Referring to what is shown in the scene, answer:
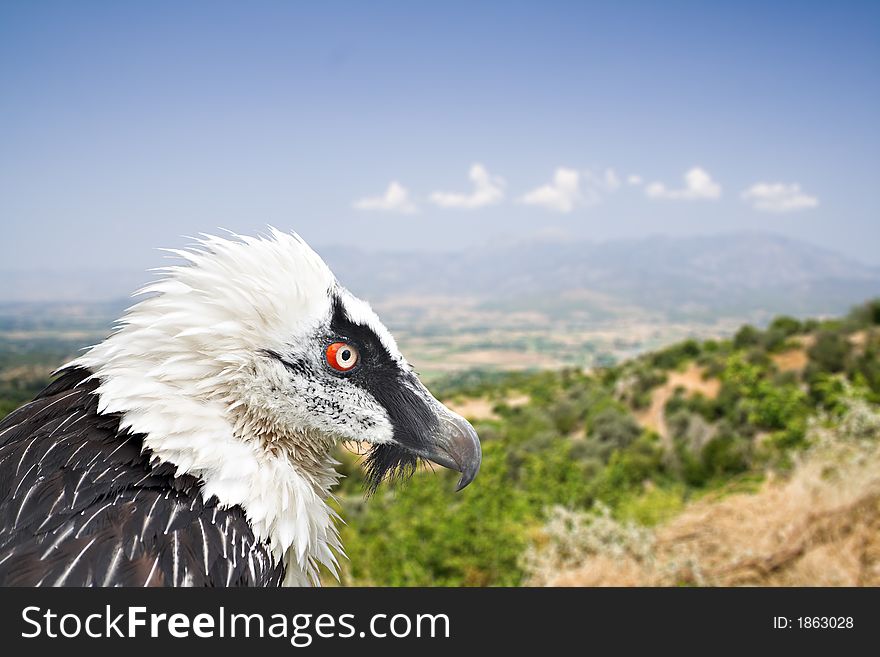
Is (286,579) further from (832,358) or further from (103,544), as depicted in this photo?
(832,358)

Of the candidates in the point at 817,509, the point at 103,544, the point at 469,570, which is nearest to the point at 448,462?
the point at 103,544

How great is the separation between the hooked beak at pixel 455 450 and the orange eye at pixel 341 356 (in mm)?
339

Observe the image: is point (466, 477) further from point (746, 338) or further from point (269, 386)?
point (746, 338)

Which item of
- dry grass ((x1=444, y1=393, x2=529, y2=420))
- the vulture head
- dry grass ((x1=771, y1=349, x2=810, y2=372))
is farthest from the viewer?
dry grass ((x1=444, y1=393, x2=529, y2=420))

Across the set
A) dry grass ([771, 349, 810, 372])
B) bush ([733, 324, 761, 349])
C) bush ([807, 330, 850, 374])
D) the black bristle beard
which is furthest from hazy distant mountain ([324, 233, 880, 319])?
the black bristle beard

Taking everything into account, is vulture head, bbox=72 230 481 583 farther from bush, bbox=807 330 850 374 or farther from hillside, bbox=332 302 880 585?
bush, bbox=807 330 850 374

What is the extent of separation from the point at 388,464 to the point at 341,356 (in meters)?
0.46

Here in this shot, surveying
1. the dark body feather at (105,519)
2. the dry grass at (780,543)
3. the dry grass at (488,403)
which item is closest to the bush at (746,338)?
the dry grass at (488,403)

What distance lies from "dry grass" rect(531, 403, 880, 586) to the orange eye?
16.3 ft

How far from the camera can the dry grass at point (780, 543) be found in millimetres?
5762

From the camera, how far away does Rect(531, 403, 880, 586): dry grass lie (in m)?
5.76

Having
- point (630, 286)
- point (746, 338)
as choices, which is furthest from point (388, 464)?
point (630, 286)

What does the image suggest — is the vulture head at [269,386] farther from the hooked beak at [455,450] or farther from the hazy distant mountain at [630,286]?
the hazy distant mountain at [630,286]

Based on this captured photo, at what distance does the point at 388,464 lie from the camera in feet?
7.11
